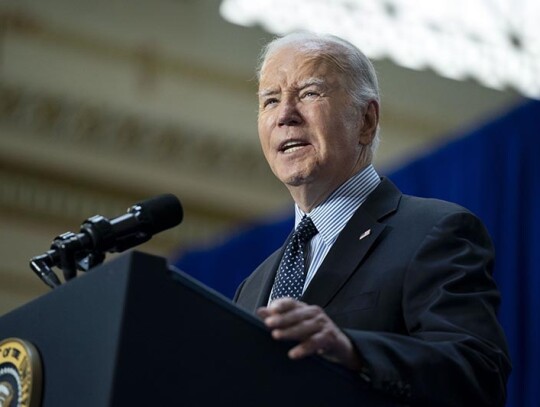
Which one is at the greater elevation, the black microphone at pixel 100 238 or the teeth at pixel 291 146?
the teeth at pixel 291 146

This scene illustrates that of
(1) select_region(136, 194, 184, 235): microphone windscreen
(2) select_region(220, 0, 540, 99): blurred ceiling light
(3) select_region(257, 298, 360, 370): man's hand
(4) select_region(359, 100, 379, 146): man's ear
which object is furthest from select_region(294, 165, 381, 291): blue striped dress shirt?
(2) select_region(220, 0, 540, 99): blurred ceiling light

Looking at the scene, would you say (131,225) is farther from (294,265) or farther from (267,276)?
(267,276)

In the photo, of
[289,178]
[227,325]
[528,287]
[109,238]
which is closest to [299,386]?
[227,325]

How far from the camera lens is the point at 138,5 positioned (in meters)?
11.0

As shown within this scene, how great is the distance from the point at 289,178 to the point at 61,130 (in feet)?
28.2

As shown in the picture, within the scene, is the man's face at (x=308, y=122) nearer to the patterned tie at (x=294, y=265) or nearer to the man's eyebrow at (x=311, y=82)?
the man's eyebrow at (x=311, y=82)

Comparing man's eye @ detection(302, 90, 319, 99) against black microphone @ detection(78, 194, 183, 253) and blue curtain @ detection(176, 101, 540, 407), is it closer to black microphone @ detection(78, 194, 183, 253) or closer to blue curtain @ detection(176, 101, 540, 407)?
black microphone @ detection(78, 194, 183, 253)

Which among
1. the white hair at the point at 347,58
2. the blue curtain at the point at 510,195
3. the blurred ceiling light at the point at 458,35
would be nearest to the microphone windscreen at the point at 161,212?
the white hair at the point at 347,58

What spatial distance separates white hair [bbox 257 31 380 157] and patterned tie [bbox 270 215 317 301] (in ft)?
1.18

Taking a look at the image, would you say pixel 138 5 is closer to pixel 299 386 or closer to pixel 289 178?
pixel 289 178

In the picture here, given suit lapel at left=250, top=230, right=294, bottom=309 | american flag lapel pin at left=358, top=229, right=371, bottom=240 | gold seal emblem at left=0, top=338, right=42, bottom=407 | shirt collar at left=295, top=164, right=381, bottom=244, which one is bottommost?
gold seal emblem at left=0, top=338, right=42, bottom=407

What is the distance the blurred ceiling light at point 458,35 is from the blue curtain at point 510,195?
17.7 ft

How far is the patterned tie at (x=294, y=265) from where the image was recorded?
275cm

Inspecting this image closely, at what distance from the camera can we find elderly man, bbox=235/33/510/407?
7.11 feet
